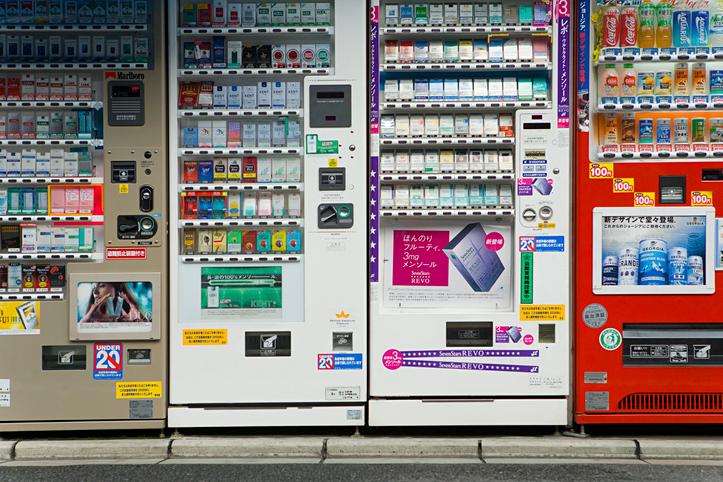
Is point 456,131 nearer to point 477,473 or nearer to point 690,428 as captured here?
point 477,473

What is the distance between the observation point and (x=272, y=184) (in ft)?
17.1

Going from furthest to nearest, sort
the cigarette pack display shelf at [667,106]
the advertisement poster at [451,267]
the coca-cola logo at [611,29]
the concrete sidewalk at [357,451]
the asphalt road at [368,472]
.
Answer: the advertisement poster at [451,267] < the coca-cola logo at [611,29] < the cigarette pack display shelf at [667,106] < the concrete sidewalk at [357,451] < the asphalt road at [368,472]

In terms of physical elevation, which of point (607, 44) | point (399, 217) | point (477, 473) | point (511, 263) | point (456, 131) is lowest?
point (477, 473)

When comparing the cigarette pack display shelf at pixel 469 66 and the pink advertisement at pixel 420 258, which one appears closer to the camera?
the cigarette pack display shelf at pixel 469 66

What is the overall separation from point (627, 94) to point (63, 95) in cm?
401

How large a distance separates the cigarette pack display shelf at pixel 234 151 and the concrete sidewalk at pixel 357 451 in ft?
6.65

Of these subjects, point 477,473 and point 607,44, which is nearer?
point 477,473

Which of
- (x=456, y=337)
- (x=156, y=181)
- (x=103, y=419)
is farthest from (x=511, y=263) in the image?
(x=103, y=419)

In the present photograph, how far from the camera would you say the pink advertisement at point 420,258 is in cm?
534

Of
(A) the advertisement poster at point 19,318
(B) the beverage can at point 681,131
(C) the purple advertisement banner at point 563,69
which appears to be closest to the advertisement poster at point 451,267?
(C) the purple advertisement banner at point 563,69

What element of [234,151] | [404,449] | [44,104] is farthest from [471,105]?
[44,104]

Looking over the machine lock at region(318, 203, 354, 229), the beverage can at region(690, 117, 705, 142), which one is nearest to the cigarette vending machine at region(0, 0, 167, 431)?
the machine lock at region(318, 203, 354, 229)

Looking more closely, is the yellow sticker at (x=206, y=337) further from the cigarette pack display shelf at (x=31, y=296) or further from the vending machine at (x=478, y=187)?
the vending machine at (x=478, y=187)

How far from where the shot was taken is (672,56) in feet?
16.6
